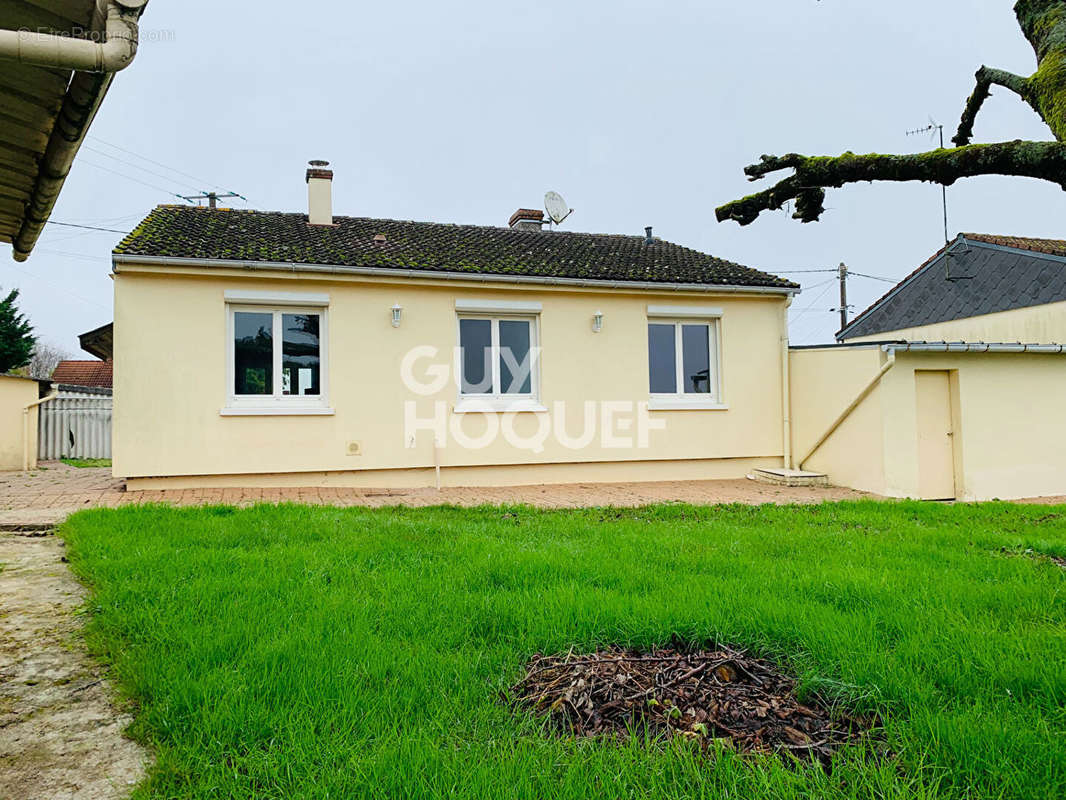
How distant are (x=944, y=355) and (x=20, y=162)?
40.9ft

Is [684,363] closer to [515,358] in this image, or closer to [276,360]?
[515,358]

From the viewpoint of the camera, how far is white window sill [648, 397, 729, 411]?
12414mm

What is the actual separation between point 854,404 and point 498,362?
20.7 ft

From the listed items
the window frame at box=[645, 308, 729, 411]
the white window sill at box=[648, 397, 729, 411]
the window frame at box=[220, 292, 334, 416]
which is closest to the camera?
the window frame at box=[220, 292, 334, 416]

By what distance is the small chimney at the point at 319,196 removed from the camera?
531 inches

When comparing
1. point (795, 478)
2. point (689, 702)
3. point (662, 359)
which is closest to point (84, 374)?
point (662, 359)

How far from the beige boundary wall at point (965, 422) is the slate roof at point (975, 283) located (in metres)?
7.50

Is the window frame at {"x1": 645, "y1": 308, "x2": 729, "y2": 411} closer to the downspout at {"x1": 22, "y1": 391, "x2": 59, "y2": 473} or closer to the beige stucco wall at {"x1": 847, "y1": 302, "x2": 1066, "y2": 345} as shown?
the beige stucco wall at {"x1": 847, "y1": 302, "x2": 1066, "y2": 345}

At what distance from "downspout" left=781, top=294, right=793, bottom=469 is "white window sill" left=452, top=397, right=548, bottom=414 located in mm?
4825

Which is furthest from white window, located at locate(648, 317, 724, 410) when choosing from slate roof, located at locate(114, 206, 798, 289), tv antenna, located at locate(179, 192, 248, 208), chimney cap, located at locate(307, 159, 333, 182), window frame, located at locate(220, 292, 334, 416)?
tv antenna, located at locate(179, 192, 248, 208)

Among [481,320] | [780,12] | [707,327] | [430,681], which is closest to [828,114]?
[707,327]

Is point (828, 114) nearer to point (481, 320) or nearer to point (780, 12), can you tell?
point (481, 320)

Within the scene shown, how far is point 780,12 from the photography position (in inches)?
182

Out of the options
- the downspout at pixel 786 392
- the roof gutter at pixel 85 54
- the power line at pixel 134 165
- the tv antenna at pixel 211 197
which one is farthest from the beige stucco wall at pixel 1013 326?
the power line at pixel 134 165
